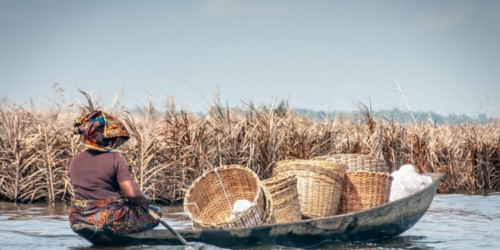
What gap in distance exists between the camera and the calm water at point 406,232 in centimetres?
820

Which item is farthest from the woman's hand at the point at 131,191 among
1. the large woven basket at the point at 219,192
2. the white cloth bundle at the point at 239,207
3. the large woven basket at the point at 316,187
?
the large woven basket at the point at 316,187

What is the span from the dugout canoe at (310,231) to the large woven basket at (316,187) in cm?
48

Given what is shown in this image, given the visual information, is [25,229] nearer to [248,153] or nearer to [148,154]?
[148,154]

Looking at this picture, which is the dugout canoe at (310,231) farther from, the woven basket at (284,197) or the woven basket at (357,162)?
the woven basket at (357,162)

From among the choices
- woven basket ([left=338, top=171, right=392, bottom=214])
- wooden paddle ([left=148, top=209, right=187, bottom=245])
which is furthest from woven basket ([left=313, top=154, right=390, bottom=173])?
wooden paddle ([left=148, top=209, right=187, bottom=245])

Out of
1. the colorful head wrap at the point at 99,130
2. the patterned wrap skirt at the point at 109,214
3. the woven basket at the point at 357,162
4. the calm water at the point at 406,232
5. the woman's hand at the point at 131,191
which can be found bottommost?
the calm water at the point at 406,232

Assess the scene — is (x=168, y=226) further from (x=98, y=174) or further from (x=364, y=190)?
(x=364, y=190)

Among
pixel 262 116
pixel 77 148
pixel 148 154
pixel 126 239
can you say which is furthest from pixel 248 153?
pixel 126 239

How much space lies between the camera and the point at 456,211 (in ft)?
40.4

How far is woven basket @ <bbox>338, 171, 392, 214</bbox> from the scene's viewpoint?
8.80 m

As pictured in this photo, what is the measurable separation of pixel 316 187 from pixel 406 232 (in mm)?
1878

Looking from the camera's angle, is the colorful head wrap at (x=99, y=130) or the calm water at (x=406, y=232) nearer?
the colorful head wrap at (x=99, y=130)

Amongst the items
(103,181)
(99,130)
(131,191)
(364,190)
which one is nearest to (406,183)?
(364,190)

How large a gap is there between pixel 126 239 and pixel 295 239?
6.22ft
